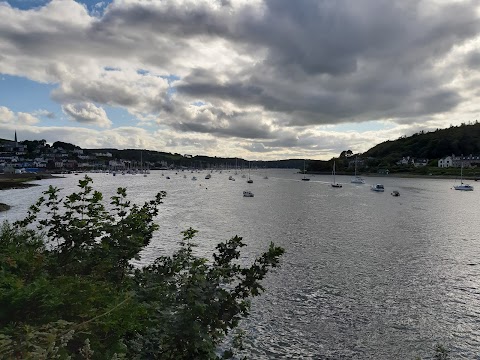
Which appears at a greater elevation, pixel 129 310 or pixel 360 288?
pixel 129 310

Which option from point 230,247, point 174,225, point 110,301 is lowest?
point 174,225

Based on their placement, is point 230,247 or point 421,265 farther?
point 421,265

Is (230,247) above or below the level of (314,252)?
above

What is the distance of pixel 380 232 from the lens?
63.0m

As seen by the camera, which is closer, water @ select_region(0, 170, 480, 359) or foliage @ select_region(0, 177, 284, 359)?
foliage @ select_region(0, 177, 284, 359)

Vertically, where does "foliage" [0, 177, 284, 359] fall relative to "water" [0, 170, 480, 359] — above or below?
above

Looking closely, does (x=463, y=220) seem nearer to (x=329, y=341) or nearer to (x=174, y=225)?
(x=174, y=225)

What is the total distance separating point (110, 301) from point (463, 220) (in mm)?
88348

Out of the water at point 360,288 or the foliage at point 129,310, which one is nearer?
the foliage at point 129,310

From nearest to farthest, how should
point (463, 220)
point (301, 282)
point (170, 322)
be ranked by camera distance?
1. point (170, 322)
2. point (301, 282)
3. point (463, 220)

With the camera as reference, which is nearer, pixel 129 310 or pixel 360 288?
pixel 129 310

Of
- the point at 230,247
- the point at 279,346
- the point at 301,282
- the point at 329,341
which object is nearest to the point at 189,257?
the point at 230,247

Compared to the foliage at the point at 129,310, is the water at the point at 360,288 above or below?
below

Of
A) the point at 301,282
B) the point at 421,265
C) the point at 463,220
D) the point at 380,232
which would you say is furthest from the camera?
the point at 463,220
